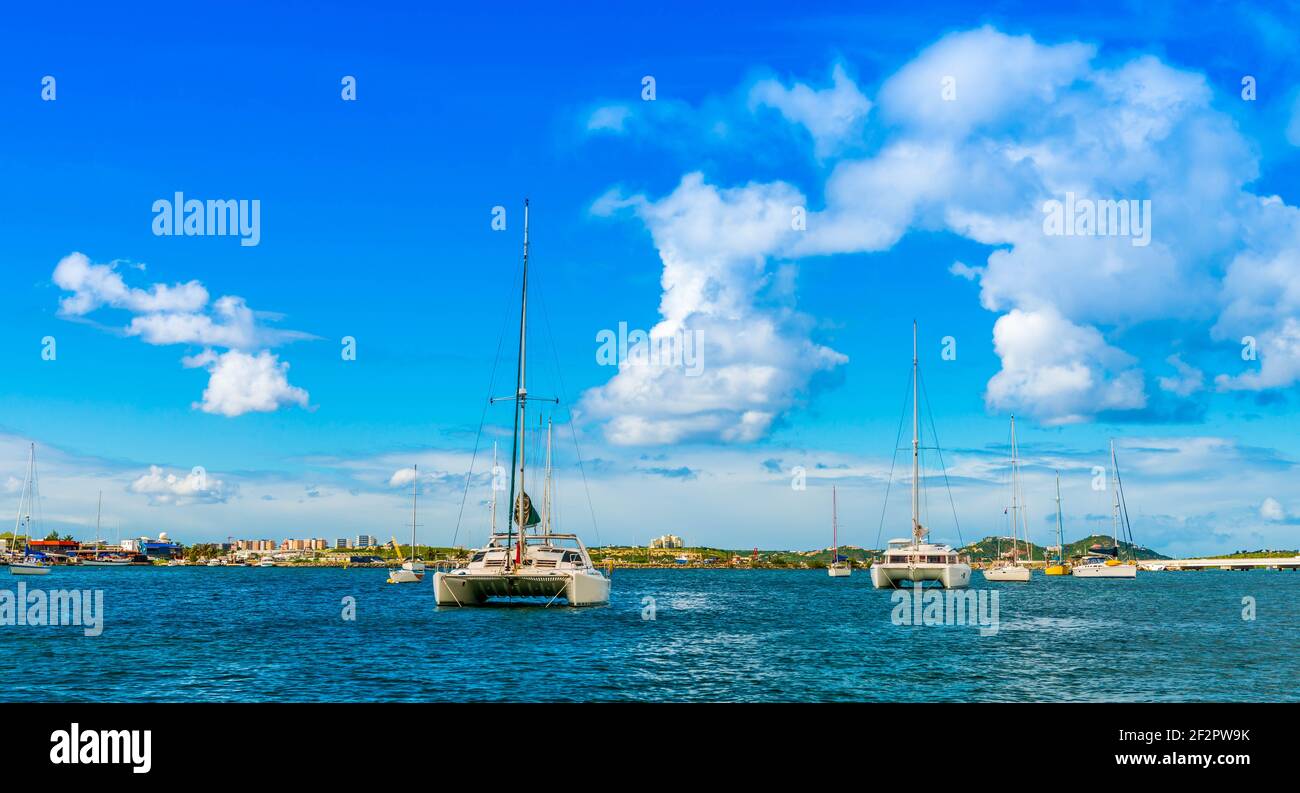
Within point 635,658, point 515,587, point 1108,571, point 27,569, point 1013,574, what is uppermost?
point 515,587

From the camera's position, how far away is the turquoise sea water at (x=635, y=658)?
33.9m

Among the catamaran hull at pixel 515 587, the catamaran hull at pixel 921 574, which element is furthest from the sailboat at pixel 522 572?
the catamaran hull at pixel 921 574

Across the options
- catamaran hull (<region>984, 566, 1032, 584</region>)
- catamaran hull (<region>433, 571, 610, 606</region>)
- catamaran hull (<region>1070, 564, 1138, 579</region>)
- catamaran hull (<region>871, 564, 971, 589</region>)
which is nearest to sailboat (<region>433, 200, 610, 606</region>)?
catamaran hull (<region>433, 571, 610, 606</region>)

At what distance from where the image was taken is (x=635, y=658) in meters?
42.8

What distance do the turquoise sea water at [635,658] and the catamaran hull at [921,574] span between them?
111 feet

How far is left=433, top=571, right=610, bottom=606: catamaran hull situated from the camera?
6525 cm

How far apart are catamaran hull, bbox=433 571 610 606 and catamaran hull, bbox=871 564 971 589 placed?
51.7m

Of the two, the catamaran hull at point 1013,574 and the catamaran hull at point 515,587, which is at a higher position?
the catamaran hull at point 515,587

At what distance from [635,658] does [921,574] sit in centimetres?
7377

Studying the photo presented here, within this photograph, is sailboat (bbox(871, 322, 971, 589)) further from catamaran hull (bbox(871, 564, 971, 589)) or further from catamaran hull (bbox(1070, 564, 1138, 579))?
catamaran hull (bbox(1070, 564, 1138, 579))

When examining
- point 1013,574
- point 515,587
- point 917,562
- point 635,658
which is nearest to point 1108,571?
point 1013,574

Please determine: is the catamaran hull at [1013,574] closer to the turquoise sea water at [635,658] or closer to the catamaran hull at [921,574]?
the catamaran hull at [921,574]

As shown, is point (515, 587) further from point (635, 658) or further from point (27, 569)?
point (27, 569)
